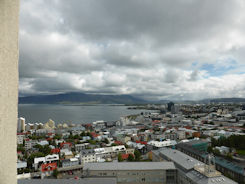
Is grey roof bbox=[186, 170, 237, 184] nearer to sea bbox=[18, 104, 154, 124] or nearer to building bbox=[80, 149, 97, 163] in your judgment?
building bbox=[80, 149, 97, 163]

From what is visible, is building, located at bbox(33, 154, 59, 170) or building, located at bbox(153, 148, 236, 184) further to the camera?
building, located at bbox(33, 154, 59, 170)

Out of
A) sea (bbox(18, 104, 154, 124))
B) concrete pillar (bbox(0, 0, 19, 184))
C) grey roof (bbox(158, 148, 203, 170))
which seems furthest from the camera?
sea (bbox(18, 104, 154, 124))

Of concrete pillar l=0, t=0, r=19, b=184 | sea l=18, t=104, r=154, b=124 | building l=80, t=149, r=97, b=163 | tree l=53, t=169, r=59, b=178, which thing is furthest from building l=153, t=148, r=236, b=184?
sea l=18, t=104, r=154, b=124

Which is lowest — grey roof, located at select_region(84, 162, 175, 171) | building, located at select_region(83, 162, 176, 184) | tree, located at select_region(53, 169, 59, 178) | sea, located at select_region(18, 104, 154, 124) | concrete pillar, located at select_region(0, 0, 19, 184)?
sea, located at select_region(18, 104, 154, 124)

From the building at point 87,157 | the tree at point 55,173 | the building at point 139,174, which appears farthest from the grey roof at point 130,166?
the building at point 87,157

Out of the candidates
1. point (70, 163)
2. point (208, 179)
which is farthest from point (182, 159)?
point (70, 163)

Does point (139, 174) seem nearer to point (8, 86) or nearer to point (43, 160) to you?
point (43, 160)

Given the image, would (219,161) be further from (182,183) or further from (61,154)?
(61,154)
